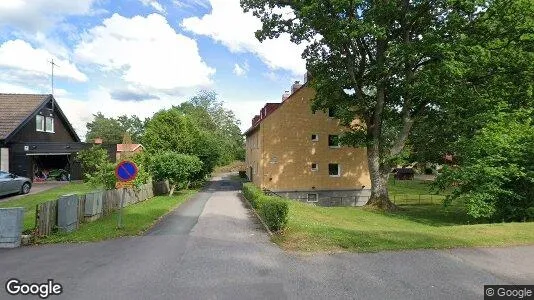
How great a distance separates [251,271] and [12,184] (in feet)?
68.1

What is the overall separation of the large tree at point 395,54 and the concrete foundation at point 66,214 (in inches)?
576

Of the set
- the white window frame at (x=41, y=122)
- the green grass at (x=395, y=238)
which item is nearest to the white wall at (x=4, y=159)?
the white window frame at (x=41, y=122)

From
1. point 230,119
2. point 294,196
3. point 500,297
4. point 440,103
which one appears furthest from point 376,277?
point 230,119

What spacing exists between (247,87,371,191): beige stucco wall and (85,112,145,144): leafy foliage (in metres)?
69.2

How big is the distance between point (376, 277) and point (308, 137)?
28789mm

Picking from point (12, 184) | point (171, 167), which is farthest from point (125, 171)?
point (171, 167)

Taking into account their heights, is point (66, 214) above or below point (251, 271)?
above

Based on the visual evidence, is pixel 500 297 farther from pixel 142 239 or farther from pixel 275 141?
pixel 275 141

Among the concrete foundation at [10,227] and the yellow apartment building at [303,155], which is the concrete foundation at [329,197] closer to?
the yellow apartment building at [303,155]

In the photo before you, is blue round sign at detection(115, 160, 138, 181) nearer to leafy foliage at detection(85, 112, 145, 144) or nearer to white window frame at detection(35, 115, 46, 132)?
white window frame at detection(35, 115, 46, 132)

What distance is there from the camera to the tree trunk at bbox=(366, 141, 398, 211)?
2616cm

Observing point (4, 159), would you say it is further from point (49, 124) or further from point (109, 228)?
point (109, 228)

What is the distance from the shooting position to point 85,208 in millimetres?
15062

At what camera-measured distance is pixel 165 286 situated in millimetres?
7402
